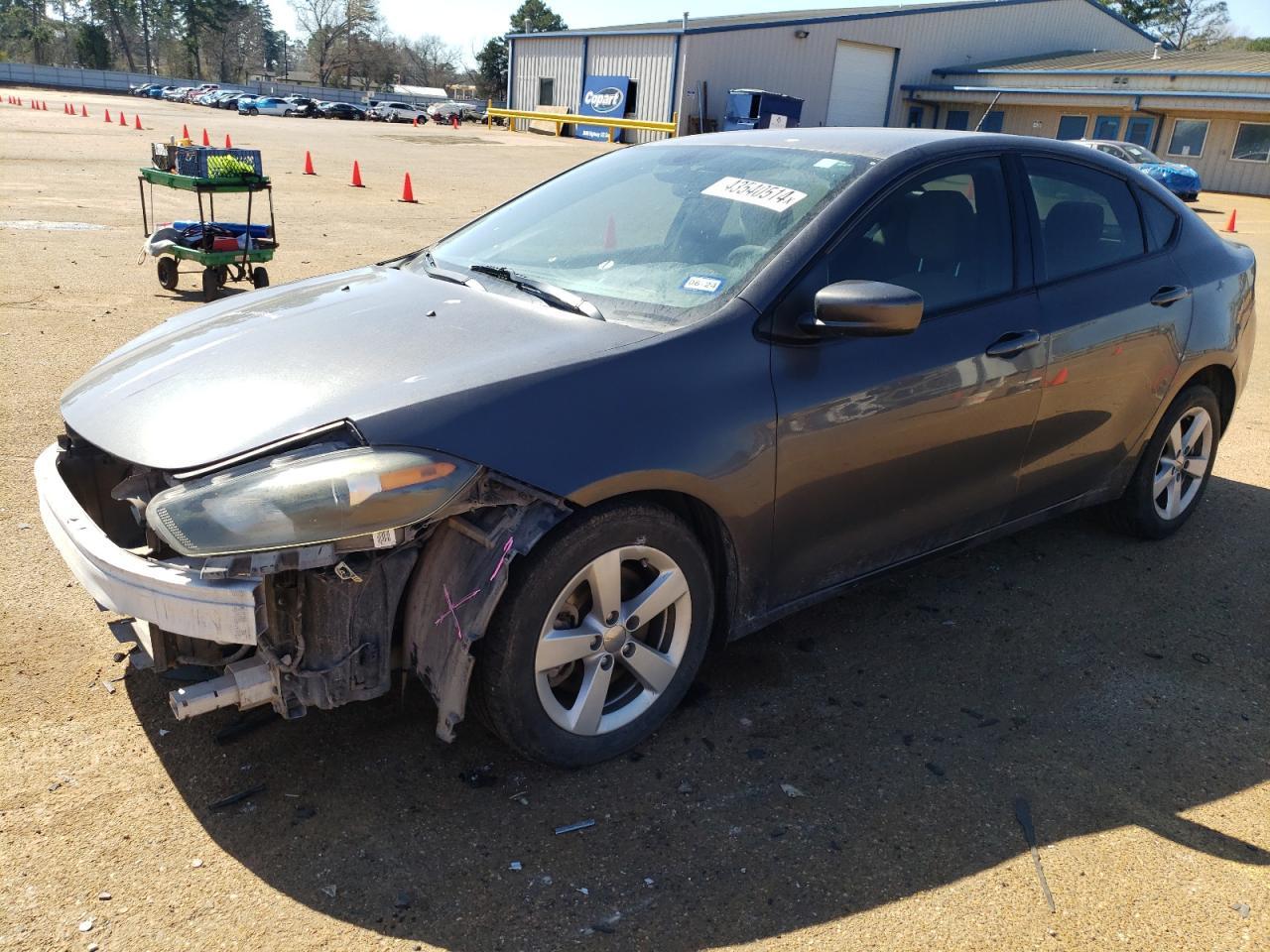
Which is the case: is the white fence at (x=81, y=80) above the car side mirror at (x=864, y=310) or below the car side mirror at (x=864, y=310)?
above

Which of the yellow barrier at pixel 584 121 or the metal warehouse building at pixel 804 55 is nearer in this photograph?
the yellow barrier at pixel 584 121

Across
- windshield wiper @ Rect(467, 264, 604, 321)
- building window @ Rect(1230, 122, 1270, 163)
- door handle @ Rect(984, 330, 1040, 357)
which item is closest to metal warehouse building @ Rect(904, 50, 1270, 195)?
building window @ Rect(1230, 122, 1270, 163)

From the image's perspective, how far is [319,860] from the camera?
247cm

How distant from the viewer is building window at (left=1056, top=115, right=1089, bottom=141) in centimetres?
3869

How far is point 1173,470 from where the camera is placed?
4613 mm

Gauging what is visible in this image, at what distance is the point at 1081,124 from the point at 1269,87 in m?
7.41

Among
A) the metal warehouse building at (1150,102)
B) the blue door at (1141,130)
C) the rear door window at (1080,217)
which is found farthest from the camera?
the blue door at (1141,130)

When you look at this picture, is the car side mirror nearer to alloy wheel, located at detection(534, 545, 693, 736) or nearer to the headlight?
alloy wheel, located at detection(534, 545, 693, 736)

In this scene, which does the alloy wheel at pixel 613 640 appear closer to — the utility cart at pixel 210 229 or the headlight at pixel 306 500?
the headlight at pixel 306 500

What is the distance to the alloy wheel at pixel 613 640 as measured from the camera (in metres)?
2.68

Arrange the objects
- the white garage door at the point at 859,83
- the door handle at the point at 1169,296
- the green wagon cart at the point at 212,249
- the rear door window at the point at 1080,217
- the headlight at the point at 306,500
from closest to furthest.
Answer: the headlight at the point at 306,500, the rear door window at the point at 1080,217, the door handle at the point at 1169,296, the green wagon cart at the point at 212,249, the white garage door at the point at 859,83

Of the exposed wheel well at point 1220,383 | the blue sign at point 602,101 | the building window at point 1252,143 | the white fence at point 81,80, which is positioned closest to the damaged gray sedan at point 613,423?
the exposed wheel well at point 1220,383

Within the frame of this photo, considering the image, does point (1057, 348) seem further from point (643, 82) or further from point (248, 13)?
point (248, 13)

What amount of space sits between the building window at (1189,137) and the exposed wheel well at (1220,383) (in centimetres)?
3646
